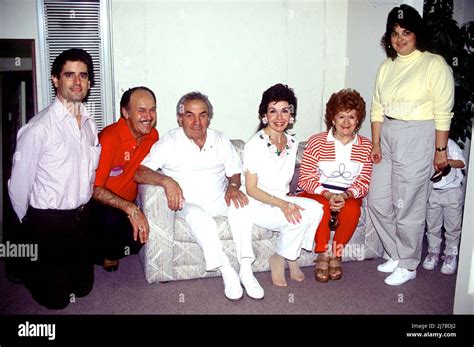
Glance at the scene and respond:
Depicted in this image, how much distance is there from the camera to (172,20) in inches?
154

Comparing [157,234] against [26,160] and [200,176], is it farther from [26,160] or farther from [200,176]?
[26,160]


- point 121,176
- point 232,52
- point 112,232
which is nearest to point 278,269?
point 112,232

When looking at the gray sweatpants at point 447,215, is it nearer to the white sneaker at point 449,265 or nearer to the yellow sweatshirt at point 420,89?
the white sneaker at point 449,265

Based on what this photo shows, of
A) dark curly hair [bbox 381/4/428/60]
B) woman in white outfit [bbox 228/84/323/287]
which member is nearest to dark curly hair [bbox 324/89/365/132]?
woman in white outfit [bbox 228/84/323/287]

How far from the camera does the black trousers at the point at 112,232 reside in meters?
2.91

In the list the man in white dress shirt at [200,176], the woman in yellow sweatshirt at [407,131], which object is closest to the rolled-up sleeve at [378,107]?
the woman in yellow sweatshirt at [407,131]

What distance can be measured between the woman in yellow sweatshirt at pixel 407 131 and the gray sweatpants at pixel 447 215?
1.13 feet

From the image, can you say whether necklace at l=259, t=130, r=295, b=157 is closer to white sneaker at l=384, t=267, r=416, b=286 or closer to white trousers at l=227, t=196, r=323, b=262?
white trousers at l=227, t=196, r=323, b=262

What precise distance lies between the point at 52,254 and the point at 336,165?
179 centimetres

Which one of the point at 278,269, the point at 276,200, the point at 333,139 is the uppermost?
the point at 333,139

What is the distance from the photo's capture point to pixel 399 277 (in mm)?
2934
